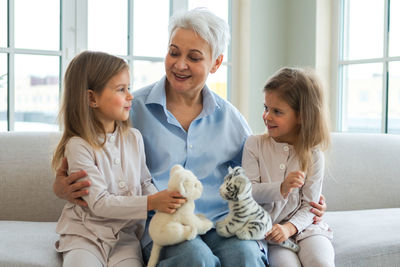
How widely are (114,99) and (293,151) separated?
0.72 metres

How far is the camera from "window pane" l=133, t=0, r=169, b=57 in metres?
3.68

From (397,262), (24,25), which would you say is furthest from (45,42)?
(397,262)

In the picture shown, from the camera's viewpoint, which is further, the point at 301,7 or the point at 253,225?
the point at 301,7

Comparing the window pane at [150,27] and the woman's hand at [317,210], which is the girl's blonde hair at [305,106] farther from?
the window pane at [150,27]

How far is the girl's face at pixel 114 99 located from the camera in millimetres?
1658

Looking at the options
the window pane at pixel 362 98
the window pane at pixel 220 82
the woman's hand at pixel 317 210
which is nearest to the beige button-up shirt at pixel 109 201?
the woman's hand at pixel 317 210

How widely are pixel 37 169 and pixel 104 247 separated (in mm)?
772

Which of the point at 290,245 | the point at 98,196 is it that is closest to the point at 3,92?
the point at 98,196

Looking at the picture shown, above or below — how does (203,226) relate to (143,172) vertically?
below

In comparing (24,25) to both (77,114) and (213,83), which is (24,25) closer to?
(213,83)

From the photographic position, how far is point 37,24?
3.28 metres

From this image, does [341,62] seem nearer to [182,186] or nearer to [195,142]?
[195,142]

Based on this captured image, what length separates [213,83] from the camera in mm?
4043

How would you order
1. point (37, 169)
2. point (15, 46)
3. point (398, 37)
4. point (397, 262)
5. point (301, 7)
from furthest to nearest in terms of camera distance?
point (301, 7) → point (398, 37) → point (15, 46) → point (37, 169) → point (397, 262)
